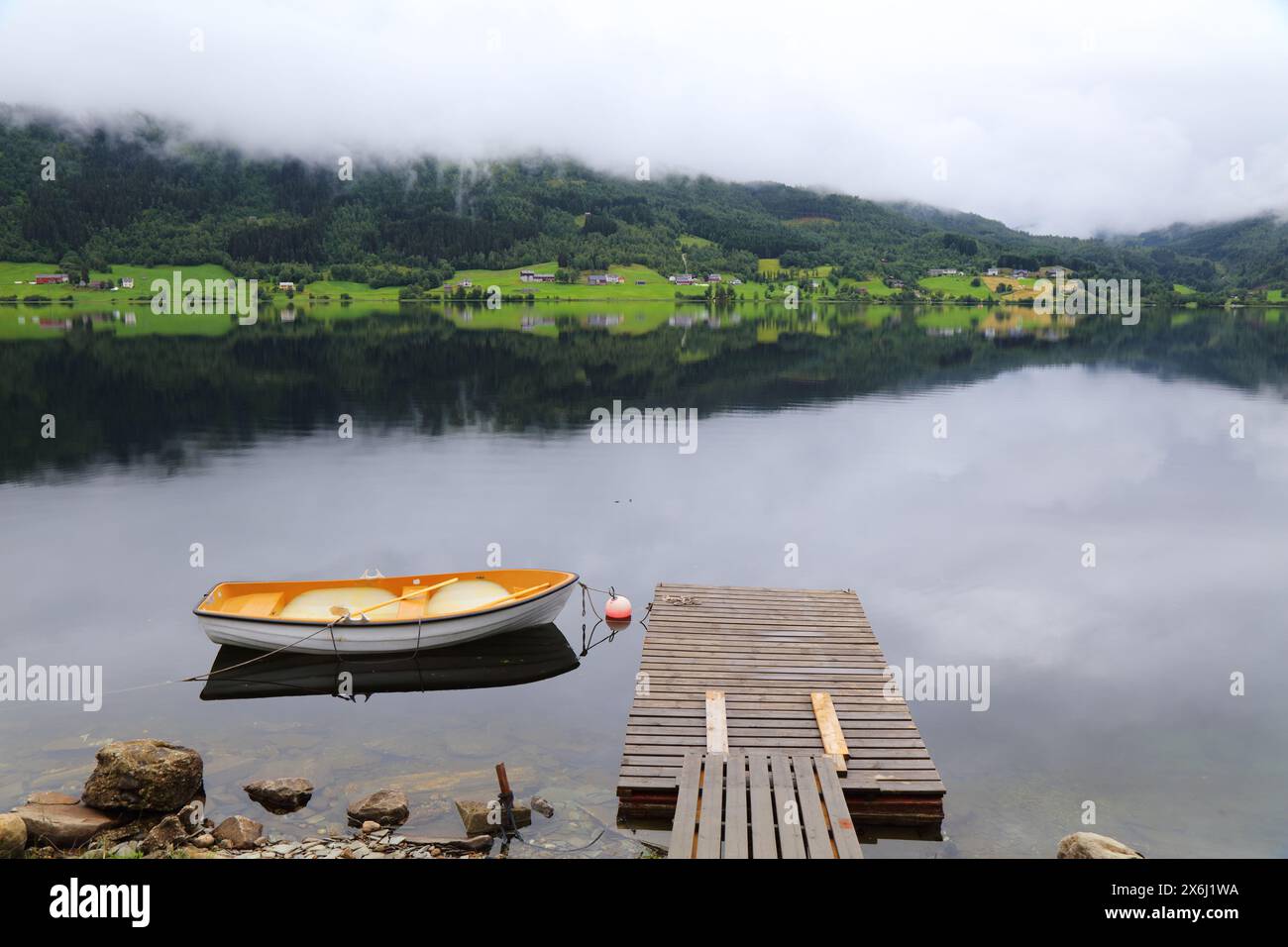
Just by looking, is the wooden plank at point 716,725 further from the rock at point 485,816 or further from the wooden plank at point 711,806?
the rock at point 485,816

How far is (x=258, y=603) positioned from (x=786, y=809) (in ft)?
53.6

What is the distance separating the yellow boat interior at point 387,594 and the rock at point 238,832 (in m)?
8.14

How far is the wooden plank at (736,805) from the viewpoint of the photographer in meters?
13.3

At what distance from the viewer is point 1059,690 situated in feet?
→ 72.0

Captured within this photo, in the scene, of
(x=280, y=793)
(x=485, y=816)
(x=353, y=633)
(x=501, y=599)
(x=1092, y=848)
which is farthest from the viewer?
(x=501, y=599)

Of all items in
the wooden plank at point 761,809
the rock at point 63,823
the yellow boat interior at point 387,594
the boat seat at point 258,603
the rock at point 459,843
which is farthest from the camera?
the boat seat at point 258,603

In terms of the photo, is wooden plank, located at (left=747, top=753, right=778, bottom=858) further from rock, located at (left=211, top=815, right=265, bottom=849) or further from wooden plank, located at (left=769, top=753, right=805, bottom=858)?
rock, located at (left=211, top=815, right=265, bottom=849)

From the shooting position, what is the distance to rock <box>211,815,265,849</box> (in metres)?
15.3

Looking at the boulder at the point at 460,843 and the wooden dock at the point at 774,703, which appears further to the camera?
the wooden dock at the point at 774,703

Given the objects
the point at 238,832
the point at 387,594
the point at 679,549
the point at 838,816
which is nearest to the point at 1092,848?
the point at 838,816

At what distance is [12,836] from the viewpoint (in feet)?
45.7

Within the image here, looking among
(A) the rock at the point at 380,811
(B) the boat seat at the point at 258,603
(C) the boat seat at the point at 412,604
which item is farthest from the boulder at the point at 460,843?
(B) the boat seat at the point at 258,603

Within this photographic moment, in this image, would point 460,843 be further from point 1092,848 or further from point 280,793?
point 1092,848
